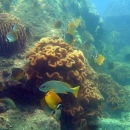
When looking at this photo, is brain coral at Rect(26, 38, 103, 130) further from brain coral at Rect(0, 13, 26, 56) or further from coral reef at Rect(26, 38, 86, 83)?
brain coral at Rect(0, 13, 26, 56)

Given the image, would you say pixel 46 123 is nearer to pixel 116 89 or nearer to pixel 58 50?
pixel 58 50

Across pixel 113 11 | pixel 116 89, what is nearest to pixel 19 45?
pixel 116 89

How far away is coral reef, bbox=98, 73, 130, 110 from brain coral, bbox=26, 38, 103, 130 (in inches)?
163

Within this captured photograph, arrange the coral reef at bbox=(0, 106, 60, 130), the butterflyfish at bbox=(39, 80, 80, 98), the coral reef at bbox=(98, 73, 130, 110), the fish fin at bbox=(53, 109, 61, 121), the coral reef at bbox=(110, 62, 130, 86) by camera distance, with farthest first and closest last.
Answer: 1. the coral reef at bbox=(110, 62, 130, 86)
2. the coral reef at bbox=(98, 73, 130, 110)
3. the fish fin at bbox=(53, 109, 61, 121)
4. the coral reef at bbox=(0, 106, 60, 130)
5. the butterflyfish at bbox=(39, 80, 80, 98)

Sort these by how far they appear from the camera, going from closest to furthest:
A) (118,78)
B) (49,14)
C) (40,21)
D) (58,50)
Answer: (58,50)
(40,21)
(49,14)
(118,78)

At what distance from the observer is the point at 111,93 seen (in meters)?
11.7

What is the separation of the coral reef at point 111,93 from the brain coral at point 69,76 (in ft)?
13.6

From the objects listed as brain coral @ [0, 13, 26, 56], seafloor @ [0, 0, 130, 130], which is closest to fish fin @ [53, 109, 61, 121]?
seafloor @ [0, 0, 130, 130]

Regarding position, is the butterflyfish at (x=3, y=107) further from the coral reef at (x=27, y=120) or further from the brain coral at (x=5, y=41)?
the brain coral at (x=5, y=41)

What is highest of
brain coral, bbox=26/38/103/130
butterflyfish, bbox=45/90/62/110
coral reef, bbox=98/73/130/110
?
coral reef, bbox=98/73/130/110

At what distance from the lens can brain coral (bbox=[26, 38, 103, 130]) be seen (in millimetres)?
6574

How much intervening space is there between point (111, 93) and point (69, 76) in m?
5.95

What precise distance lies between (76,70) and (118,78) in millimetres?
10213

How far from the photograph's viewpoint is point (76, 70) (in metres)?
6.87
